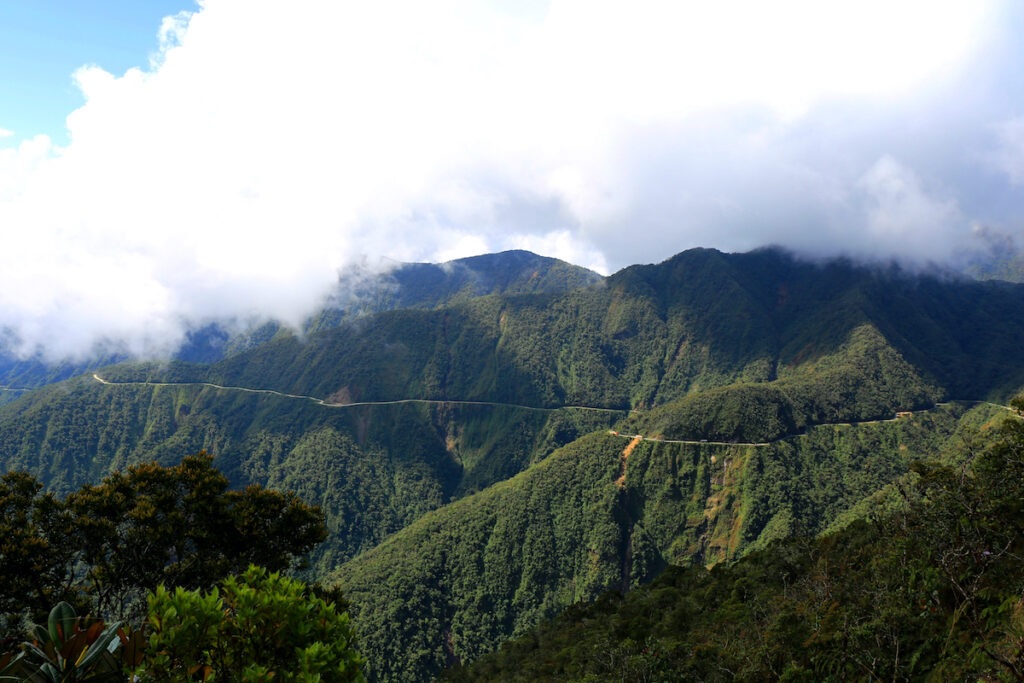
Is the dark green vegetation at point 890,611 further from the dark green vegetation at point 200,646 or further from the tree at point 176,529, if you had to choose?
the tree at point 176,529

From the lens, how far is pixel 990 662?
582 inches

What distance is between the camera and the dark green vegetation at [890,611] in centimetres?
1872

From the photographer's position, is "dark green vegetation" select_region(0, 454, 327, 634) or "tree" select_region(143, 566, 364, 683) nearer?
"tree" select_region(143, 566, 364, 683)

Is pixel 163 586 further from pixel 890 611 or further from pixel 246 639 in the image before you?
pixel 890 611

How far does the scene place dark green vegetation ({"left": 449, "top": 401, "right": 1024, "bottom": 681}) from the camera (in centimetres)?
1872

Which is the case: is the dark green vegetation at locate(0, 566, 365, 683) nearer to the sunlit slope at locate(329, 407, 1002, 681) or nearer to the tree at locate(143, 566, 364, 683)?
the tree at locate(143, 566, 364, 683)

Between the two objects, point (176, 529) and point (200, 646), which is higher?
point (200, 646)

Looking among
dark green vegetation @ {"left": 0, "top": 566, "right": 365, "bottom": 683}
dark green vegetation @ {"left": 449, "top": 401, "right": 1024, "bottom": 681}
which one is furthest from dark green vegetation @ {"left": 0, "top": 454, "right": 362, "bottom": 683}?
dark green vegetation @ {"left": 449, "top": 401, "right": 1024, "bottom": 681}

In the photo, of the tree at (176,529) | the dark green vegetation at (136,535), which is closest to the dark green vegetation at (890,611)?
the tree at (176,529)

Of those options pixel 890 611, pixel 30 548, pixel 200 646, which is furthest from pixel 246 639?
pixel 890 611

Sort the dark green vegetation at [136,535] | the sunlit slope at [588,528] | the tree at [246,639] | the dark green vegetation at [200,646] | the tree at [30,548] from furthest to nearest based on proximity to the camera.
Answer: the sunlit slope at [588,528]
the dark green vegetation at [136,535]
the tree at [30,548]
the tree at [246,639]
the dark green vegetation at [200,646]

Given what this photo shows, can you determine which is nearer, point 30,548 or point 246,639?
point 246,639

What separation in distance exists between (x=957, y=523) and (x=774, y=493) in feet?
416

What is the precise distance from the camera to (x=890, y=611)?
22328 millimetres
